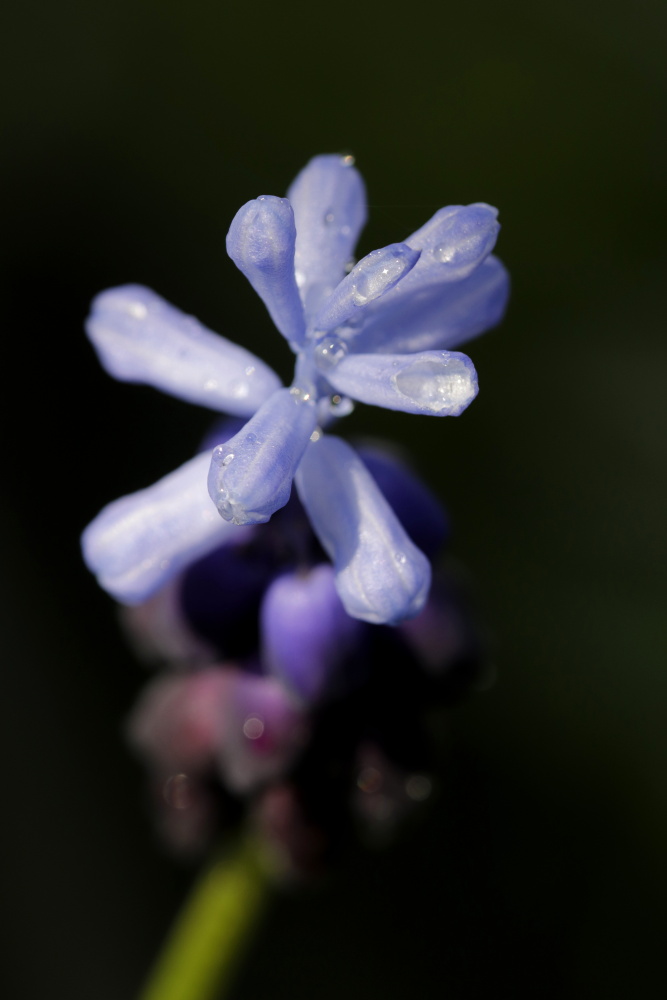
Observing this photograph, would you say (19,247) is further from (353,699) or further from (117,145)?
(353,699)

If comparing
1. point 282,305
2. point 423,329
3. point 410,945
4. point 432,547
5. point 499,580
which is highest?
point 282,305

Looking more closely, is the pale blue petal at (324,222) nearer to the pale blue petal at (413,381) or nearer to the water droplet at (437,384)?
the pale blue petal at (413,381)

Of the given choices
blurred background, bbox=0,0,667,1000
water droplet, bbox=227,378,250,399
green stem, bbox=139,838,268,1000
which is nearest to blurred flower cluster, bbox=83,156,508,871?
water droplet, bbox=227,378,250,399

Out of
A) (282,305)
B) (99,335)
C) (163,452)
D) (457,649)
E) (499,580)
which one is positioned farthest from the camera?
(163,452)

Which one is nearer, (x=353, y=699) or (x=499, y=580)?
(x=353, y=699)

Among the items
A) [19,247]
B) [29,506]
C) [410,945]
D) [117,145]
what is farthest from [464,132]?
[410,945]


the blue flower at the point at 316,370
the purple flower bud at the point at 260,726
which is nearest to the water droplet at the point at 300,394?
the blue flower at the point at 316,370
